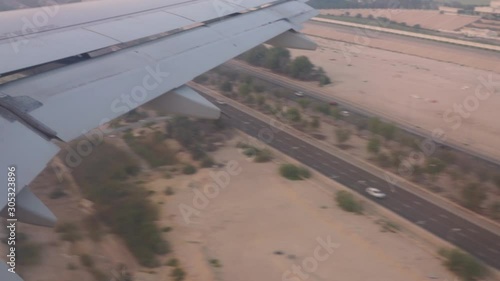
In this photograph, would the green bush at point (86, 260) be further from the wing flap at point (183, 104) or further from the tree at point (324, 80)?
the tree at point (324, 80)

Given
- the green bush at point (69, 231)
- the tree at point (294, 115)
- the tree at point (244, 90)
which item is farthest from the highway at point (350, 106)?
the green bush at point (69, 231)

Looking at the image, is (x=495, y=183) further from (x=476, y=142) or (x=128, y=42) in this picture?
(x=128, y=42)

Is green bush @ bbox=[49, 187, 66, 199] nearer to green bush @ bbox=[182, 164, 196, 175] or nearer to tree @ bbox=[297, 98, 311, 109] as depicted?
green bush @ bbox=[182, 164, 196, 175]

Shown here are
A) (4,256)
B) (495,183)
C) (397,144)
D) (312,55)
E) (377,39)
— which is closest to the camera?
(4,256)

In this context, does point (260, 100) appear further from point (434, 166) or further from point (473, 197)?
point (473, 197)

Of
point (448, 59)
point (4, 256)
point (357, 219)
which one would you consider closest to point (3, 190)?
point (4, 256)

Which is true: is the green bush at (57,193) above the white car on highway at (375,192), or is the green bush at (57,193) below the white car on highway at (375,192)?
below

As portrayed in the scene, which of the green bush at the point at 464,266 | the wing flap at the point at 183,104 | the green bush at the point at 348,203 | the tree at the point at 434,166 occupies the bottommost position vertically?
the green bush at the point at 348,203
